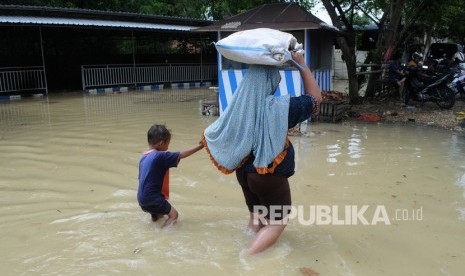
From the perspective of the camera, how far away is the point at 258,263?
3020mm

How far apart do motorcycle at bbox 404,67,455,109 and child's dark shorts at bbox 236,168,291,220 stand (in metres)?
8.26

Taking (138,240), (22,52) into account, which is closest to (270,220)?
(138,240)

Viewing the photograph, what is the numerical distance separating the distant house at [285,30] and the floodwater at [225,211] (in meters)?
1.51

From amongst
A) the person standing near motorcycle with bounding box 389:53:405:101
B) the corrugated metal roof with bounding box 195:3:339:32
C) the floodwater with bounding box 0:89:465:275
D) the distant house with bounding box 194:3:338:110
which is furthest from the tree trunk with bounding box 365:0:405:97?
the floodwater with bounding box 0:89:465:275

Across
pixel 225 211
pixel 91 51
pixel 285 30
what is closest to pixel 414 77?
pixel 285 30

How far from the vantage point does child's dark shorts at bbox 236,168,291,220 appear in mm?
2859

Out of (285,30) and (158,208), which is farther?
(285,30)

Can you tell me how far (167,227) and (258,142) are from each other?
1266 mm

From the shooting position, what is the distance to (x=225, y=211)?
13.3ft

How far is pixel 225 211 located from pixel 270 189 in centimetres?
125

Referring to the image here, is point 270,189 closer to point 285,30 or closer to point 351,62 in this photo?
point 285,30

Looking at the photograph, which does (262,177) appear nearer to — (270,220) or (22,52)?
(270,220)
